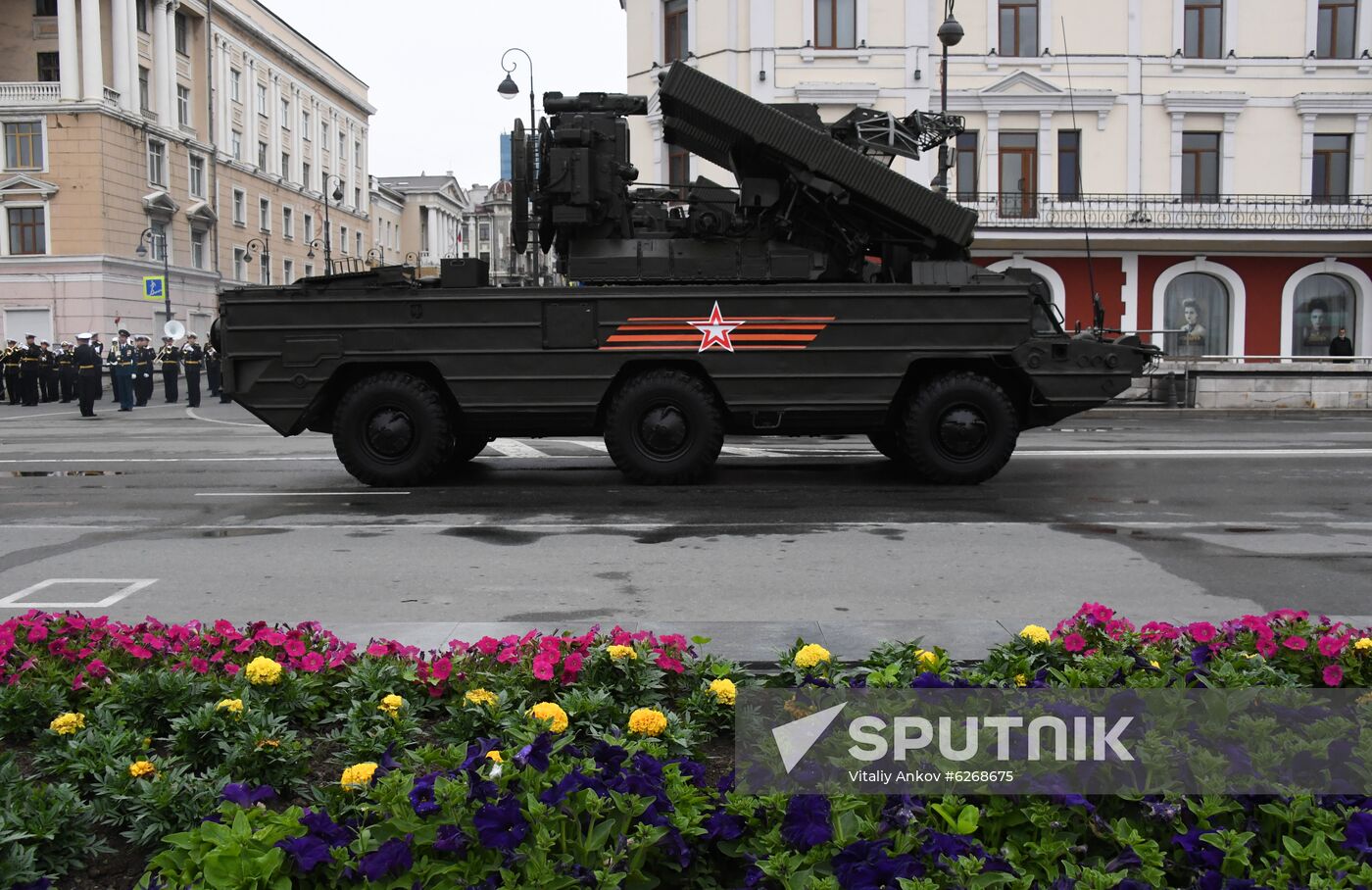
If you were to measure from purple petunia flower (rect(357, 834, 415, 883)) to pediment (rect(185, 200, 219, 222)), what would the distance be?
61.5 meters

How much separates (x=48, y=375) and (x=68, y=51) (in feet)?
80.7

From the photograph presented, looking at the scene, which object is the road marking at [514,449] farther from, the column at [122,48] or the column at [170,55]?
the column at [170,55]

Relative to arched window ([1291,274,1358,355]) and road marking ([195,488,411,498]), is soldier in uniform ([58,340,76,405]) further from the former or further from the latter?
arched window ([1291,274,1358,355])

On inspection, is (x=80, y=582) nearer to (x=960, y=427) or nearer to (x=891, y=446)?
(x=960, y=427)

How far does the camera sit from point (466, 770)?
11.1 feet

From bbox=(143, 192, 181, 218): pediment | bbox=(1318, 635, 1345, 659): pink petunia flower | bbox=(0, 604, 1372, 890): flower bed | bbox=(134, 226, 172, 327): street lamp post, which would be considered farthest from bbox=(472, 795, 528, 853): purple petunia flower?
bbox=(143, 192, 181, 218): pediment

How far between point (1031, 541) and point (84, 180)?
5106cm

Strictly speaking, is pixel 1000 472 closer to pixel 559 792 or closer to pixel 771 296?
pixel 771 296

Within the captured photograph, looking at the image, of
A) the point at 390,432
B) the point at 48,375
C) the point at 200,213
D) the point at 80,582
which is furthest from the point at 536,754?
the point at 200,213

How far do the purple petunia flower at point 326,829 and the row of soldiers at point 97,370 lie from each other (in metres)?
26.6

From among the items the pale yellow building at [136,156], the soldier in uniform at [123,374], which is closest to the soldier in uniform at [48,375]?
the soldier in uniform at [123,374]

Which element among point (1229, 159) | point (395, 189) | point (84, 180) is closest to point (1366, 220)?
point (1229, 159)

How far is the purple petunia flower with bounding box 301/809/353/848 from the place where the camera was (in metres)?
3.09

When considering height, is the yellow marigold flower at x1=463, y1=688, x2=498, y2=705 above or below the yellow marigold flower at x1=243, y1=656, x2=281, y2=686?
below
